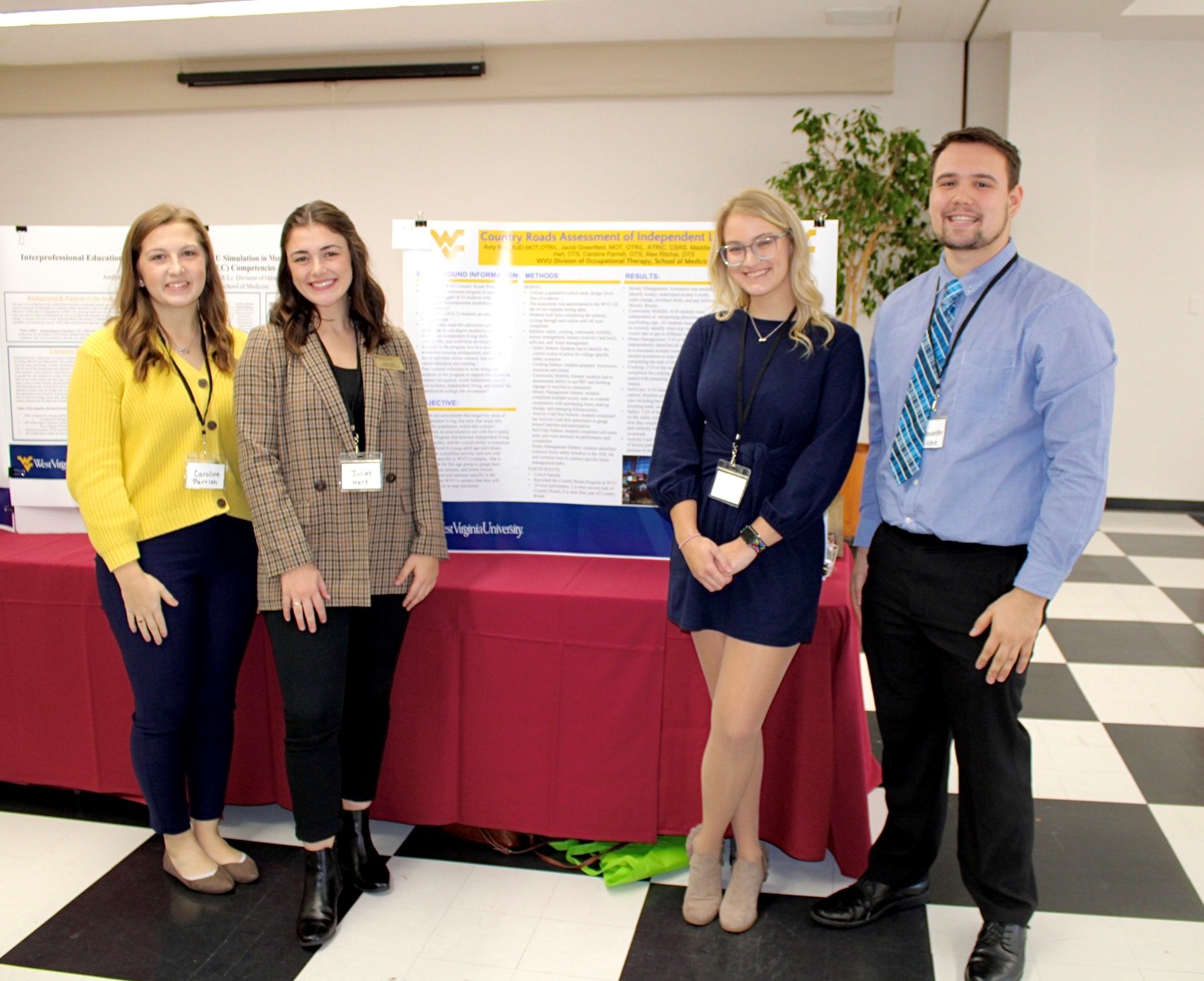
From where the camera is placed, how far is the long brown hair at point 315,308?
6.32ft

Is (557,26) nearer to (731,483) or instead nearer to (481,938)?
(731,483)

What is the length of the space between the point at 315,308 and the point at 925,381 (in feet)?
4.01

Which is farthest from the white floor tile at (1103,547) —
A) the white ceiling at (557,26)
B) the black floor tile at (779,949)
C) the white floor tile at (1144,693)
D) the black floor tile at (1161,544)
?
the black floor tile at (779,949)

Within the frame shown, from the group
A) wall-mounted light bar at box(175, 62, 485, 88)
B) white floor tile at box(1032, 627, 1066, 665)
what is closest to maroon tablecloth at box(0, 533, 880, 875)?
white floor tile at box(1032, 627, 1066, 665)

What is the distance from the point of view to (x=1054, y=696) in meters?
3.34

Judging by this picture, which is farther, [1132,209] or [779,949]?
[1132,209]

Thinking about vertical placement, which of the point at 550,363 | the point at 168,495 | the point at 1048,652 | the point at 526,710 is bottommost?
the point at 1048,652

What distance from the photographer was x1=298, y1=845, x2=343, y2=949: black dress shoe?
6.45ft

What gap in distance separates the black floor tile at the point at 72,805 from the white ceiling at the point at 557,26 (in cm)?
461

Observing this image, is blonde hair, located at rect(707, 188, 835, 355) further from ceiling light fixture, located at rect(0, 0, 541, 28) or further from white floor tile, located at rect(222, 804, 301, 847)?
ceiling light fixture, located at rect(0, 0, 541, 28)

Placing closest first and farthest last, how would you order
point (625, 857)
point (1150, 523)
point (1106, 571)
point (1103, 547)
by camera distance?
point (625, 857)
point (1106, 571)
point (1103, 547)
point (1150, 523)

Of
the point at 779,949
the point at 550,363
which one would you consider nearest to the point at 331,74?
the point at 550,363

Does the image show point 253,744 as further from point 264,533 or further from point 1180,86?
point 1180,86

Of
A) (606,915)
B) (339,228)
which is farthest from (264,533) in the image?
(606,915)
